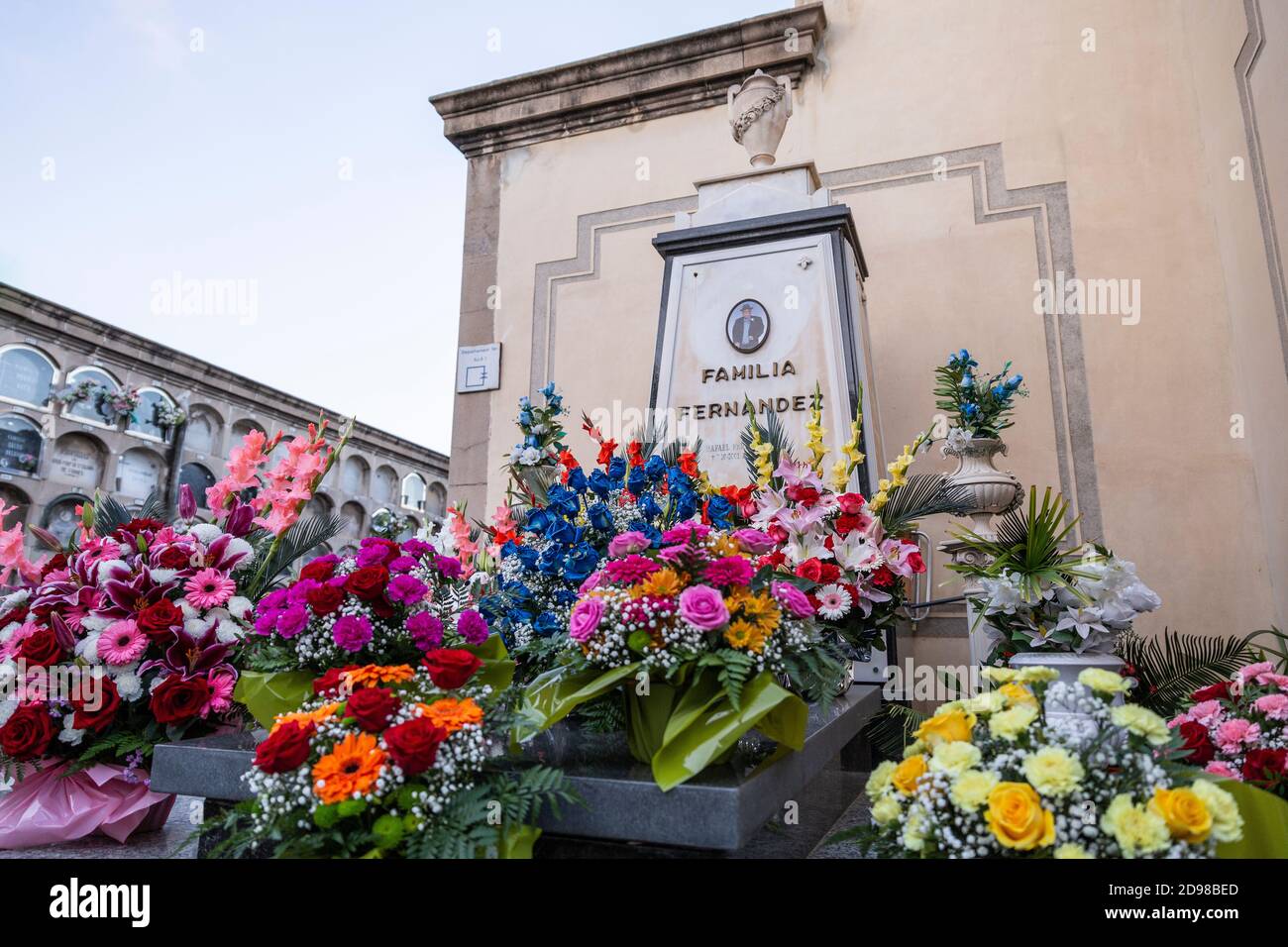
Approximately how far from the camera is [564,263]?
596 centimetres

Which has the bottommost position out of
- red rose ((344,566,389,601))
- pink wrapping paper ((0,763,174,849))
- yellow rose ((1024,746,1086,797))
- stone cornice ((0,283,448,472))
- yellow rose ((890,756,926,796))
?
pink wrapping paper ((0,763,174,849))

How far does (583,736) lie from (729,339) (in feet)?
7.87

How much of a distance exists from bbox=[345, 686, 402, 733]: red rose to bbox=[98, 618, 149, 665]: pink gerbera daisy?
1032 millimetres

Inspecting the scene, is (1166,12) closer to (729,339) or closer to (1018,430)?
(1018,430)

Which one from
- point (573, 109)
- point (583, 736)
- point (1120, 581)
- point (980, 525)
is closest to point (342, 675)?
point (583, 736)

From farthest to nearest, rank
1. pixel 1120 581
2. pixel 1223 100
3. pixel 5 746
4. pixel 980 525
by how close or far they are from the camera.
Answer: pixel 1223 100 < pixel 980 525 < pixel 1120 581 < pixel 5 746

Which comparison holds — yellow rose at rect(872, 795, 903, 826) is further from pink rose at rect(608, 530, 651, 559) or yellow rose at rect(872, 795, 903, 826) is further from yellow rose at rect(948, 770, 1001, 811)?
pink rose at rect(608, 530, 651, 559)

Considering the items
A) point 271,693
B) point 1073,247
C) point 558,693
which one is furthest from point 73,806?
point 1073,247

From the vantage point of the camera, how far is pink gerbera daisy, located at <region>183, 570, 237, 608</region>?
218 centimetres

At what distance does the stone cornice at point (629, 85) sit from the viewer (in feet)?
18.1

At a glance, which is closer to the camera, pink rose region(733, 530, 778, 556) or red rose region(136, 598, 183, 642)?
pink rose region(733, 530, 778, 556)

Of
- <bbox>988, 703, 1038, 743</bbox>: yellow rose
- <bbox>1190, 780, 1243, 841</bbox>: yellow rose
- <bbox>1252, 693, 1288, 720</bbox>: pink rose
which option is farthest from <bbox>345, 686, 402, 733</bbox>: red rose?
<bbox>1252, 693, 1288, 720</bbox>: pink rose

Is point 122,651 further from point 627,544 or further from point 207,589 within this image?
point 627,544

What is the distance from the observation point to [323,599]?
1.67m
